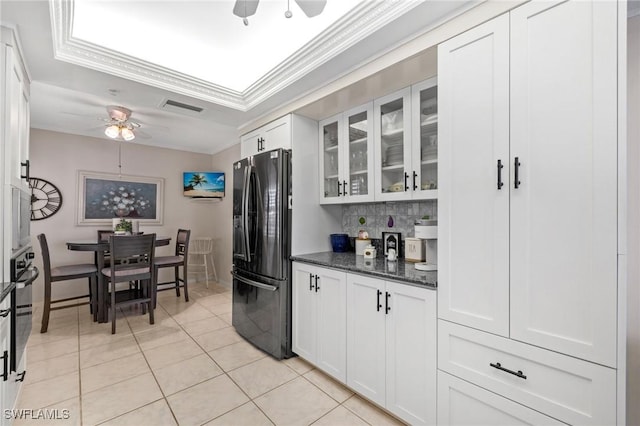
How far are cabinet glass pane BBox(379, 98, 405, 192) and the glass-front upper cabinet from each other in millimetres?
518

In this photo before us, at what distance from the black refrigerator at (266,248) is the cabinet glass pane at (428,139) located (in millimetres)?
1155

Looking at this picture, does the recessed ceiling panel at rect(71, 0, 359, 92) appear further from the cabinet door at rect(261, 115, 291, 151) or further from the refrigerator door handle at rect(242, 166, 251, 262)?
the refrigerator door handle at rect(242, 166, 251, 262)

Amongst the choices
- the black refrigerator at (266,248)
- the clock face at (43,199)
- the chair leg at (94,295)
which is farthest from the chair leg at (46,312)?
the black refrigerator at (266,248)

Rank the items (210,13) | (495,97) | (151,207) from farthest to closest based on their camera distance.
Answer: (151,207), (210,13), (495,97)

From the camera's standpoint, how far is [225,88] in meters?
2.73

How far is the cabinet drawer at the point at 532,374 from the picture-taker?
113 centimetres

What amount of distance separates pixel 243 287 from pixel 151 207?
3061 millimetres

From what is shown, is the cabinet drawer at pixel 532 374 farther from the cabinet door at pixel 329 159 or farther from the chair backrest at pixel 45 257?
the chair backrest at pixel 45 257

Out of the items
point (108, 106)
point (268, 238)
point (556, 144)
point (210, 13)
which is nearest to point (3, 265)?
point (268, 238)

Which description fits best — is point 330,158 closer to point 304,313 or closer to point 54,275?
point 304,313

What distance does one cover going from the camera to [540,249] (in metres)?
1.27

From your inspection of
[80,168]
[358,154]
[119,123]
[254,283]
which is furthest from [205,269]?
[358,154]

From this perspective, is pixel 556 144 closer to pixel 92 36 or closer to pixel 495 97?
pixel 495 97

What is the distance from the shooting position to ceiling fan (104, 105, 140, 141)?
3234 mm
